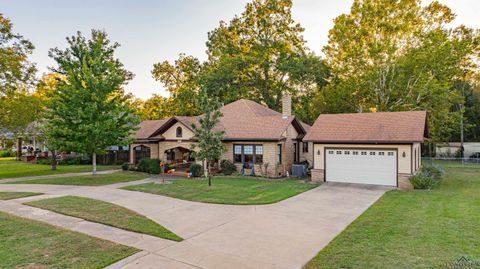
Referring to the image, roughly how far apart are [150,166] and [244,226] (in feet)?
49.0

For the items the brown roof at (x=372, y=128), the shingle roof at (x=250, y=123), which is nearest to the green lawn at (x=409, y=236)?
the brown roof at (x=372, y=128)

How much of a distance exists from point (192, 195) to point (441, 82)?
90.4 feet

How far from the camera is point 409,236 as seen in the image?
7680 millimetres

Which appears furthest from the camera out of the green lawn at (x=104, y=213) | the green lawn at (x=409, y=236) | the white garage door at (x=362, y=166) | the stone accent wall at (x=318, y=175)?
A: the stone accent wall at (x=318, y=175)

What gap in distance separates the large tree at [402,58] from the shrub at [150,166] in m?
19.8

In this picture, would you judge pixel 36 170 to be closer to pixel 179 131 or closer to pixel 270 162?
pixel 179 131

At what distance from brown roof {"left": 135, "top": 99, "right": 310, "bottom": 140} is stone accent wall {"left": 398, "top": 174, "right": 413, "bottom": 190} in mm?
7582

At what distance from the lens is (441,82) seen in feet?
92.7

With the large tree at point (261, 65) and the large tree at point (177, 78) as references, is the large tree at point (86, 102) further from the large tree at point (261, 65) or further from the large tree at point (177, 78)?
the large tree at point (177, 78)

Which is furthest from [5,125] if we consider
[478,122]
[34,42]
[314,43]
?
[478,122]

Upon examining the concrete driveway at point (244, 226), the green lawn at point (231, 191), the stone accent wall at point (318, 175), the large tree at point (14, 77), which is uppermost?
the large tree at point (14, 77)

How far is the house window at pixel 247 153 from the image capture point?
68.3 feet

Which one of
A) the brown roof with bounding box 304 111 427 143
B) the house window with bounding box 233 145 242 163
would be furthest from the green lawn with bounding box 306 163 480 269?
the house window with bounding box 233 145 242 163

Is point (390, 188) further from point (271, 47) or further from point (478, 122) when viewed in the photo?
point (478, 122)
